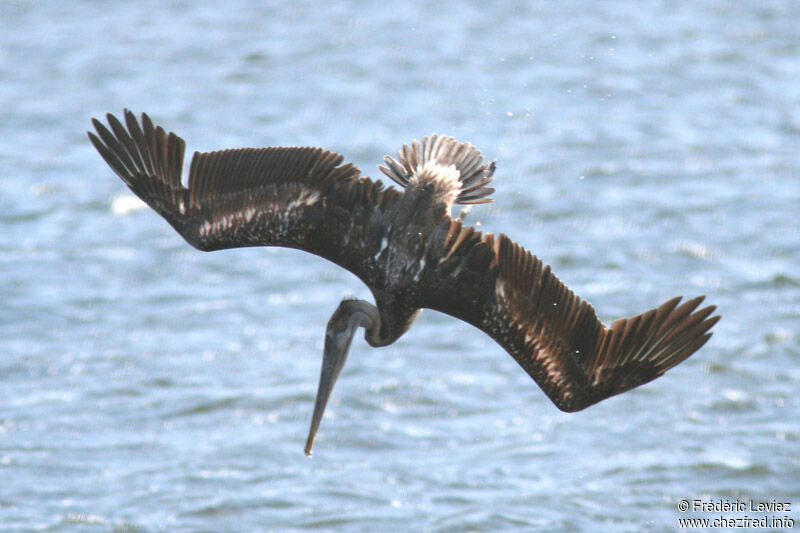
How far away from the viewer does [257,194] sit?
6.71 m

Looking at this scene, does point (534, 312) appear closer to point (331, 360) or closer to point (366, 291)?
point (331, 360)

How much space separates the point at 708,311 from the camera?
6211 mm

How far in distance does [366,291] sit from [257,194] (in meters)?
5.42

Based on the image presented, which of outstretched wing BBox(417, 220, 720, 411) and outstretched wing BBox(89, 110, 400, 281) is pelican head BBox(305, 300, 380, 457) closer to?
outstretched wing BBox(89, 110, 400, 281)

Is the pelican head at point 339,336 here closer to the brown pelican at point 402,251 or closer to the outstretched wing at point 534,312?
the brown pelican at point 402,251

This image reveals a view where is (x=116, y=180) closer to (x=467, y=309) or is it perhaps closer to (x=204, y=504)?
(x=204, y=504)

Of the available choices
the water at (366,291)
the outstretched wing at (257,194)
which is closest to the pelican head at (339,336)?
the outstretched wing at (257,194)

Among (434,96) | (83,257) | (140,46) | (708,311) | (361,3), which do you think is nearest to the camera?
(708,311)

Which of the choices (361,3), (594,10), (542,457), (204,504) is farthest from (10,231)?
(594,10)

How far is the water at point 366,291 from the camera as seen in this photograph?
9.58 m

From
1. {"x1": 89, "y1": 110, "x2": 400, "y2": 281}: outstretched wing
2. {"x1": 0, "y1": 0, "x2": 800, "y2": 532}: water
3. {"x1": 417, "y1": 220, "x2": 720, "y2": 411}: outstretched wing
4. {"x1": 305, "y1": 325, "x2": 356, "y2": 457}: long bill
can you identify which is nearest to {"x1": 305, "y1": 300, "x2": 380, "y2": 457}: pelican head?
{"x1": 305, "y1": 325, "x2": 356, "y2": 457}: long bill

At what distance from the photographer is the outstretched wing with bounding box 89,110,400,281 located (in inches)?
259

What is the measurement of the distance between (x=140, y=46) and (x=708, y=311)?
519 inches

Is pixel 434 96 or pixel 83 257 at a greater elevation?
pixel 434 96
